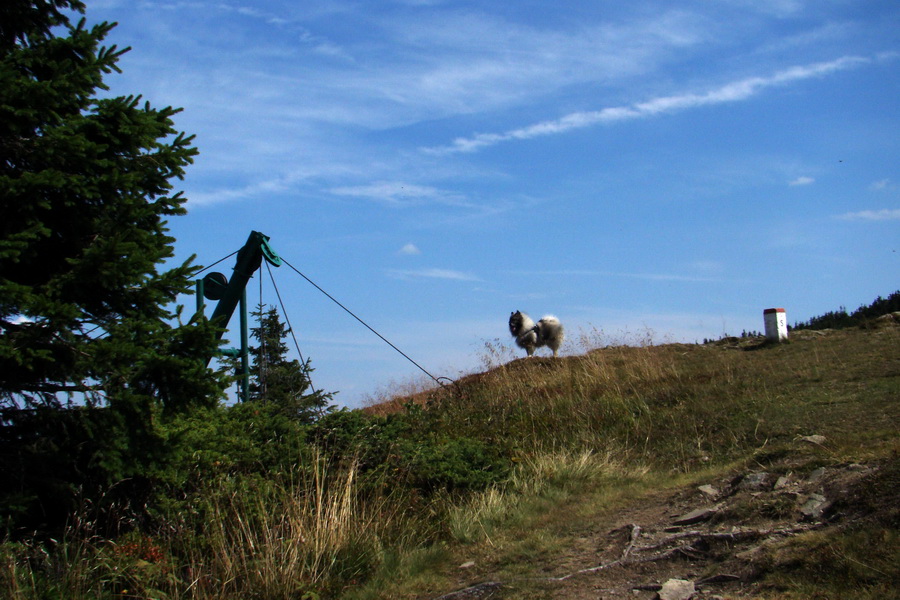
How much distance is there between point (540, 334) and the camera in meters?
19.0

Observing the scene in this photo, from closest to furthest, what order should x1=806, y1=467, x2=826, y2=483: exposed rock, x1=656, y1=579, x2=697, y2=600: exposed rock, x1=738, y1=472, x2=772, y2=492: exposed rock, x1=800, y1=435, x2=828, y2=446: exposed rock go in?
x1=656, y1=579, x2=697, y2=600: exposed rock < x1=806, y1=467, x2=826, y2=483: exposed rock < x1=738, y1=472, x2=772, y2=492: exposed rock < x1=800, y1=435, x2=828, y2=446: exposed rock

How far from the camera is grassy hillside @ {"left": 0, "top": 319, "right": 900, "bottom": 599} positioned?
4785 mm

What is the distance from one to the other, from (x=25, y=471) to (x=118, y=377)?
2.95 ft

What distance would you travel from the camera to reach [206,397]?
527cm

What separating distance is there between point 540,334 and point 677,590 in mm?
14705

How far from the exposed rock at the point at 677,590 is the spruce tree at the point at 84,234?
3106mm

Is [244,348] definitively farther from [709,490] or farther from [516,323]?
[516,323]

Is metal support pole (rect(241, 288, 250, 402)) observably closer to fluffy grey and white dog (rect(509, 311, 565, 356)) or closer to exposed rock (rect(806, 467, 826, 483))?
exposed rock (rect(806, 467, 826, 483))

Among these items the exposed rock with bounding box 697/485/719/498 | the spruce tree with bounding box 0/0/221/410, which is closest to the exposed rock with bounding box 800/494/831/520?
the exposed rock with bounding box 697/485/719/498

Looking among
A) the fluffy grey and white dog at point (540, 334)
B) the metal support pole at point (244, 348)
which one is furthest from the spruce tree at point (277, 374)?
the fluffy grey and white dog at point (540, 334)

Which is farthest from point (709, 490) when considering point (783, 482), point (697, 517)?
point (697, 517)

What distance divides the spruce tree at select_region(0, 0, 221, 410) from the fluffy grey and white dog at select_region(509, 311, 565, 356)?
13838mm

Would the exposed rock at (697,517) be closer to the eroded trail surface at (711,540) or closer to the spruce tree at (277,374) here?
the eroded trail surface at (711,540)

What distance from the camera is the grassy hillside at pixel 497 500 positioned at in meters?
4.79
